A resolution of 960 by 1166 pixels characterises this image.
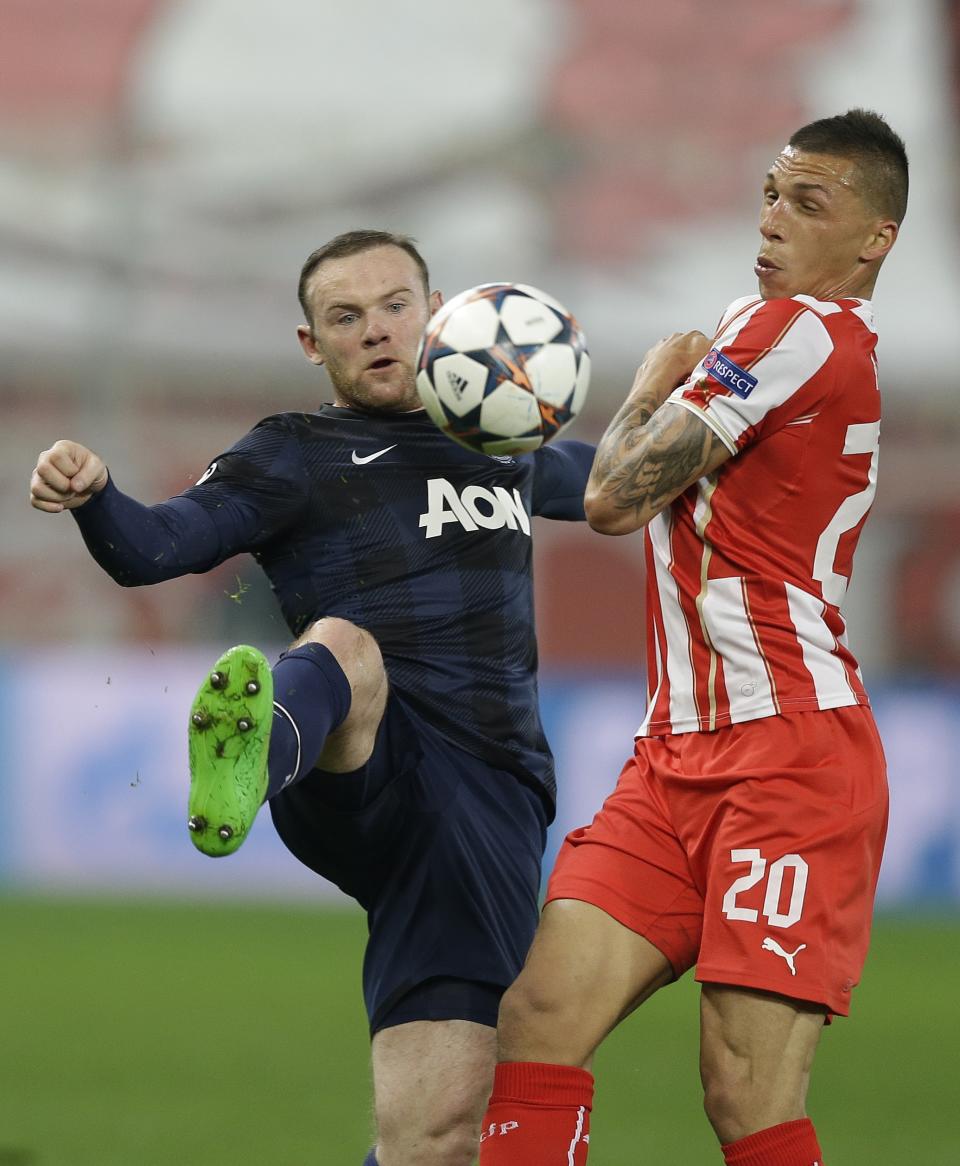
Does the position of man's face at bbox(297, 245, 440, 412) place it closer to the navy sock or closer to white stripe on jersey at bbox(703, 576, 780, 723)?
the navy sock

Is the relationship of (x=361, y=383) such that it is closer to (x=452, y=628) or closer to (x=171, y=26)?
(x=452, y=628)

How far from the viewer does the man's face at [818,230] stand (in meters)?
3.74

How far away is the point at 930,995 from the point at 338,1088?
345 cm

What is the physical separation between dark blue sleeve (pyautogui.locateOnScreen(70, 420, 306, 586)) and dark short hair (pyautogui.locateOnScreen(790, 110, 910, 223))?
1.38m

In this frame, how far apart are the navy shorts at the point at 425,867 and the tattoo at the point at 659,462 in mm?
802

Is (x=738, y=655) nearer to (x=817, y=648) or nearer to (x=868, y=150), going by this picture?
(x=817, y=648)

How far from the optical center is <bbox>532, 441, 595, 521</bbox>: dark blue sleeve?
4730 mm

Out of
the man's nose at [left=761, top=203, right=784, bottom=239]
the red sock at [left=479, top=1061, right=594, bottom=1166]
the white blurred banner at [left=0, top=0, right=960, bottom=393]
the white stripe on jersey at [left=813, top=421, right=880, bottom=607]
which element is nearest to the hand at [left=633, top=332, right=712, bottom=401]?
the man's nose at [left=761, top=203, right=784, bottom=239]

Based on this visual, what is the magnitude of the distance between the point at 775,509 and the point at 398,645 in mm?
1001

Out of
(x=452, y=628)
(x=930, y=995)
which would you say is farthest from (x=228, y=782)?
(x=930, y=995)

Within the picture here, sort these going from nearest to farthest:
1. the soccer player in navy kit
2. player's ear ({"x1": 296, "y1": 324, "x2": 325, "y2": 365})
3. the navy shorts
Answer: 1. the soccer player in navy kit
2. the navy shorts
3. player's ear ({"x1": 296, "y1": 324, "x2": 325, "y2": 365})

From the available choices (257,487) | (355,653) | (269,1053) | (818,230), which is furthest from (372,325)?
(269,1053)

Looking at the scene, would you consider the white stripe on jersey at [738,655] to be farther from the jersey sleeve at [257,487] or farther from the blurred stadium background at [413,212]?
the blurred stadium background at [413,212]

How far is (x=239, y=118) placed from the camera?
17984 mm
